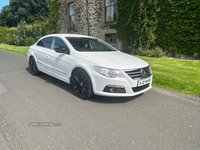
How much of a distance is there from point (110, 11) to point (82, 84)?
1106cm

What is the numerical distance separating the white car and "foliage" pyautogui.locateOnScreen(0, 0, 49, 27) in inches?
1490

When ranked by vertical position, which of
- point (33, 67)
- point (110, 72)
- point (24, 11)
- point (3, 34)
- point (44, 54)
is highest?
point (24, 11)

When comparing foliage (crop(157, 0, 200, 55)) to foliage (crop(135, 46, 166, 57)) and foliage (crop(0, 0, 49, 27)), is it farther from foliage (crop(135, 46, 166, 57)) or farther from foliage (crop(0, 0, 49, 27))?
foliage (crop(0, 0, 49, 27))

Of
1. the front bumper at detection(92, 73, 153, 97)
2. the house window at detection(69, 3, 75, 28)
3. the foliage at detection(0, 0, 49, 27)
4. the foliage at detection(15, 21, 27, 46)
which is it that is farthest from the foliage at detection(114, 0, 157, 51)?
the foliage at detection(0, 0, 49, 27)

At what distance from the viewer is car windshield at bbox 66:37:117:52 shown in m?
4.49

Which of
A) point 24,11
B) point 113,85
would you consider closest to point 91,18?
point 113,85

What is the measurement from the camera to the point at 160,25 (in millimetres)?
10000

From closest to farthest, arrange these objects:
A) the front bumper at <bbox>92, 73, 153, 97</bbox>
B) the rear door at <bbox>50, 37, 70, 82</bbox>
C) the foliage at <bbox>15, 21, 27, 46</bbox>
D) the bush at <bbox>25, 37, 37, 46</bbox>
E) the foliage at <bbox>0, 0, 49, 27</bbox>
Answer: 1. the front bumper at <bbox>92, 73, 153, 97</bbox>
2. the rear door at <bbox>50, 37, 70, 82</bbox>
3. the bush at <bbox>25, 37, 37, 46</bbox>
4. the foliage at <bbox>15, 21, 27, 46</bbox>
5. the foliage at <bbox>0, 0, 49, 27</bbox>

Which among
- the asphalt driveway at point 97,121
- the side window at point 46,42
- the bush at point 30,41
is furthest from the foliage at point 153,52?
the bush at point 30,41

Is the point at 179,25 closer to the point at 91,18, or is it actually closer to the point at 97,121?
the point at 91,18

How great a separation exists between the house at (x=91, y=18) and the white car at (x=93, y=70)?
878 cm

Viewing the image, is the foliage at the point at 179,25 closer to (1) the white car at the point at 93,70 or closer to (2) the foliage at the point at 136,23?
(2) the foliage at the point at 136,23

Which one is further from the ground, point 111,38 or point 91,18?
point 91,18

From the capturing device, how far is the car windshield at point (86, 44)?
4.49 m
